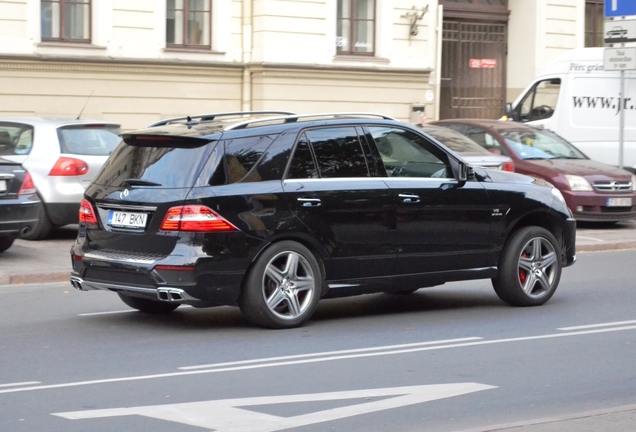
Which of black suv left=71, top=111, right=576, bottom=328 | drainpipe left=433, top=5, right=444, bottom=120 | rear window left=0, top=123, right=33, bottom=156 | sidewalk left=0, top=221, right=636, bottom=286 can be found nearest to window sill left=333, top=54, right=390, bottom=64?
drainpipe left=433, top=5, right=444, bottom=120

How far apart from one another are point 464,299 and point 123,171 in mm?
3593

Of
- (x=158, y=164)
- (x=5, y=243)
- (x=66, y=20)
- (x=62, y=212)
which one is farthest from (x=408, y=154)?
(x=66, y=20)

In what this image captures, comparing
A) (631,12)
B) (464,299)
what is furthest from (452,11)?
(464,299)

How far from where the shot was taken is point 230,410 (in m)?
6.61

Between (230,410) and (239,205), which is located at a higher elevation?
(239,205)

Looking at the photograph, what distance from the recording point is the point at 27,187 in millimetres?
13305

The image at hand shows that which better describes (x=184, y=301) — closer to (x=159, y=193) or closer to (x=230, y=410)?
(x=159, y=193)

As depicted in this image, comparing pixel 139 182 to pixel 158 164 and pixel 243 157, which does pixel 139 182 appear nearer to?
pixel 158 164

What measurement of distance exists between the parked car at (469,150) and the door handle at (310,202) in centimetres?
811

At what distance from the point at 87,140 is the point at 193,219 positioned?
261 inches

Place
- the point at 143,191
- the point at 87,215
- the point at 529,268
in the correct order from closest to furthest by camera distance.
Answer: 1. the point at 143,191
2. the point at 87,215
3. the point at 529,268

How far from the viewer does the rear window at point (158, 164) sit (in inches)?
355

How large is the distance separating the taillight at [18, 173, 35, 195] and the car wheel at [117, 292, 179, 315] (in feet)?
11.6

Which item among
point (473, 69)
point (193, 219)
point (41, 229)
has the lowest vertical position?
point (41, 229)
